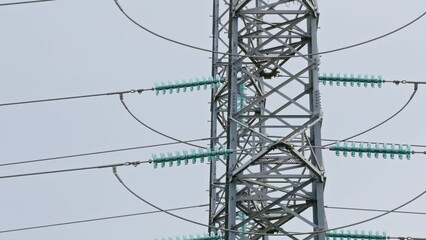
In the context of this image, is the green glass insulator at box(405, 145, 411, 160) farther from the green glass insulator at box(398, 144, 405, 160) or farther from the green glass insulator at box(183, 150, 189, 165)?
the green glass insulator at box(183, 150, 189, 165)

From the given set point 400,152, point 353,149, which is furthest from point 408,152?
point 353,149

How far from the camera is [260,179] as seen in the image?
16.3 m

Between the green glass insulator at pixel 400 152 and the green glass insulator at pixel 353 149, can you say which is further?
the green glass insulator at pixel 400 152

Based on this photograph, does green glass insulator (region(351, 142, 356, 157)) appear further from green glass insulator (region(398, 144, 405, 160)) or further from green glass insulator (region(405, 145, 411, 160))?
green glass insulator (region(405, 145, 411, 160))

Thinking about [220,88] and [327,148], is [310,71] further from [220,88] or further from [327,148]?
[220,88]

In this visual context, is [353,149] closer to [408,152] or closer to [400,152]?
[400,152]

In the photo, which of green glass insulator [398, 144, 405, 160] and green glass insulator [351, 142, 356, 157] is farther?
green glass insulator [398, 144, 405, 160]

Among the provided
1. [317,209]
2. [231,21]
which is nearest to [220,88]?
[231,21]

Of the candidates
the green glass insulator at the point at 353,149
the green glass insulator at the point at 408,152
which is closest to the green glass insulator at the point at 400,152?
the green glass insulator at the point at 408,152

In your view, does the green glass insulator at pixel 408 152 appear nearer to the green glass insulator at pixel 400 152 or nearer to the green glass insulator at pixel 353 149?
the green glass insulator at pixel 400 152

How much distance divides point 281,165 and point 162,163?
174cm

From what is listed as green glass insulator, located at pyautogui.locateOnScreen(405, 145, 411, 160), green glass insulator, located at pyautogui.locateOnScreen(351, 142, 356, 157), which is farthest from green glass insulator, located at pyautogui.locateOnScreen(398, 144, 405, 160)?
green glass insulator, located at pyautogui.locateOnScreen(351, 142, 356, 157)

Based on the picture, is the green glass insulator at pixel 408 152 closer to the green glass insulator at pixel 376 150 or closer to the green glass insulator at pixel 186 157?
the green glass insulator at pixel 376 150

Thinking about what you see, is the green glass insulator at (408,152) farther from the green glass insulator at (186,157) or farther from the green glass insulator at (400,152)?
the green glass insulator at (186,157)
